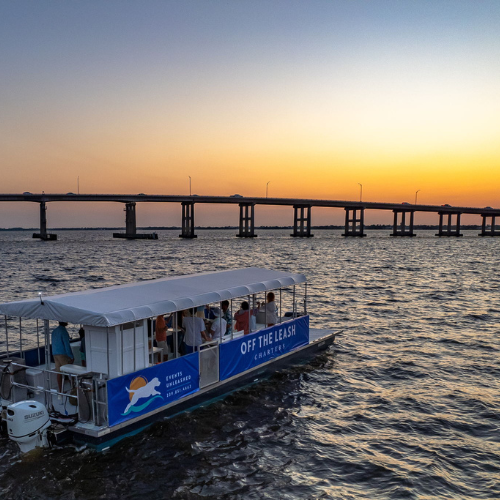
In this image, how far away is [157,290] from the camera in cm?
1103

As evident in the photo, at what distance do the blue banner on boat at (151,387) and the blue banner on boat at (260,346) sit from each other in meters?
1.05

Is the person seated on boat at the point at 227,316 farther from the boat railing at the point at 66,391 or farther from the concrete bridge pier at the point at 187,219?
the concrete bridge pier at the point at 187,219

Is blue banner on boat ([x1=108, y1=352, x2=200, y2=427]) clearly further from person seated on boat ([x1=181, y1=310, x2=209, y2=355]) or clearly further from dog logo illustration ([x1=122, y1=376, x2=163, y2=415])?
person seated on boat ([x1=181, y1=310, x2=209, y2=355])

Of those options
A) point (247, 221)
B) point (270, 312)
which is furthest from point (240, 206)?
point (270, 312)

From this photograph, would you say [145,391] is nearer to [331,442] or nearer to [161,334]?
[161,334]

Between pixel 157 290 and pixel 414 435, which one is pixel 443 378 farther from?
pixel 157 290

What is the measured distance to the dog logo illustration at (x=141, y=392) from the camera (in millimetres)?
9195

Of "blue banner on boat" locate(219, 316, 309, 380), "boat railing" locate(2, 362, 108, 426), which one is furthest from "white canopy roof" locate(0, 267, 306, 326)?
"blue banner on boat" locate(219, 316, 309, 380)

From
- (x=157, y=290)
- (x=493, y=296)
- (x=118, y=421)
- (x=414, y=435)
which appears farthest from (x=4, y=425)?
(x=493, y=296)

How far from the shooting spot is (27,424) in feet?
27.7

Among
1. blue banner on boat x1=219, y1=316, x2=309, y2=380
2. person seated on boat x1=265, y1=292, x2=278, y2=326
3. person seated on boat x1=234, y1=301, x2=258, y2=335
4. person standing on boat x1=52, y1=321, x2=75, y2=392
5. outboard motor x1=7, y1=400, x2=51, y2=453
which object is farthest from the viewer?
person seated on boat x1=265, y1=292, x2=278, y2=326

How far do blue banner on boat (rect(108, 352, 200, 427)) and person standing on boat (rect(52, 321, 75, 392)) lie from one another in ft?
5.27

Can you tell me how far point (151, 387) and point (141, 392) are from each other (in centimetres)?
27

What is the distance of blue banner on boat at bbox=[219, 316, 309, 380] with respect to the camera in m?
11.7
